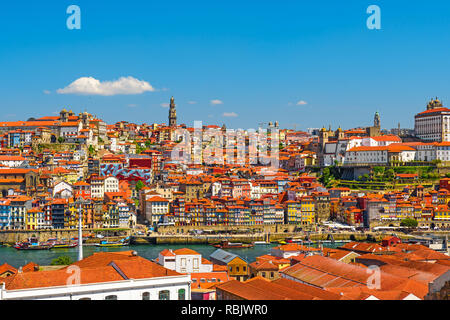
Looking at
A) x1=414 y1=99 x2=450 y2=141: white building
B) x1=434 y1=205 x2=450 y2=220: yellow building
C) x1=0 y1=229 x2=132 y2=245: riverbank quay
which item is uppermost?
x1=414 y1=99 x2=450 y2=141: white building

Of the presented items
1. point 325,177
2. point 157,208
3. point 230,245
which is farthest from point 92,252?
point 325,177

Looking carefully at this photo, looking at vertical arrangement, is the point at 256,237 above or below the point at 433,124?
below

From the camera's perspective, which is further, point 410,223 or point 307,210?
point 307,210

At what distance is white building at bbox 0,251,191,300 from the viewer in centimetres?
671

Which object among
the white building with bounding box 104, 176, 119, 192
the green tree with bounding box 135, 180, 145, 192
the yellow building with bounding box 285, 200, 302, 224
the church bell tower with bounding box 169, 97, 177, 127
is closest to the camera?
the yellow building with bounding box 285, 200, 302, 224

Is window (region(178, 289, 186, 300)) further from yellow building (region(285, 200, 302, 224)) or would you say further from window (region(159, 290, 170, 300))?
yellow building (region(285, 200, 302, 224))

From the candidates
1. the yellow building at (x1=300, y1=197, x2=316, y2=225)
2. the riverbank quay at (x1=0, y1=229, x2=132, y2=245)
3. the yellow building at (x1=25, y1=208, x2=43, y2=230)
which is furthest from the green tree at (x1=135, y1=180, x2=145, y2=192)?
the yellow building at (x1=300, y1=197, x2=316, y2=225)

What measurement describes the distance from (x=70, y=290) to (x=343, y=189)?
28674 millimetres

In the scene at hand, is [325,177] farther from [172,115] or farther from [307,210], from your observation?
[172,115]

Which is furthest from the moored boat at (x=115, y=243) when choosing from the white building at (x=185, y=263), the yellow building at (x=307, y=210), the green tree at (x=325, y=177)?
the green tree at (x=325, y=177)

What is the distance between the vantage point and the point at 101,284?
22.7 feet

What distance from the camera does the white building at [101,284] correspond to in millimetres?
6715

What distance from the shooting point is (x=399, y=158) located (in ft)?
122
